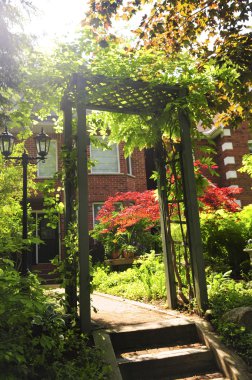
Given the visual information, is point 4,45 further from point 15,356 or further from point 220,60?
point 15,356

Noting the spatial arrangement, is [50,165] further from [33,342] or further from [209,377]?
[209,377]

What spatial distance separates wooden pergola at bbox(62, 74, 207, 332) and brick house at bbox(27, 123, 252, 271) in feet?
26.3

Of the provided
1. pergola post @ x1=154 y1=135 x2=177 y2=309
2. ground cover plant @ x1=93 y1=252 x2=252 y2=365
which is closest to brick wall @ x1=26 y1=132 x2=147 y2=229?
ground cover plant @ x1=93 y1=252 x2=252 y2=365

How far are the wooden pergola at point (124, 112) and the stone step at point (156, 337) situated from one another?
44 cm

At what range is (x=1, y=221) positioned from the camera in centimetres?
716

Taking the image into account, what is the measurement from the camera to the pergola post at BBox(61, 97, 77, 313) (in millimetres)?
4672

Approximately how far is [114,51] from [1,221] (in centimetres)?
413

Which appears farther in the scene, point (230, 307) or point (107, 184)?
point (107, 184)

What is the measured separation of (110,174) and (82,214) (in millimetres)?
10330

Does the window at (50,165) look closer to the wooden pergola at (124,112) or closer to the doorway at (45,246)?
the doorway at (45,246)

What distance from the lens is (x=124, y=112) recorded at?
18.5 feet

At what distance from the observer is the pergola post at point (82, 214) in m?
4.42

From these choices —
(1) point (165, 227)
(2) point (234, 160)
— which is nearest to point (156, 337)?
(1) point (165, 227)

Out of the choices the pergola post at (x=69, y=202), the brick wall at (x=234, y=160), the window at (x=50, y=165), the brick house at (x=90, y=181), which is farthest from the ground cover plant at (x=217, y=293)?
the brick wall at (x=234, y=160)
